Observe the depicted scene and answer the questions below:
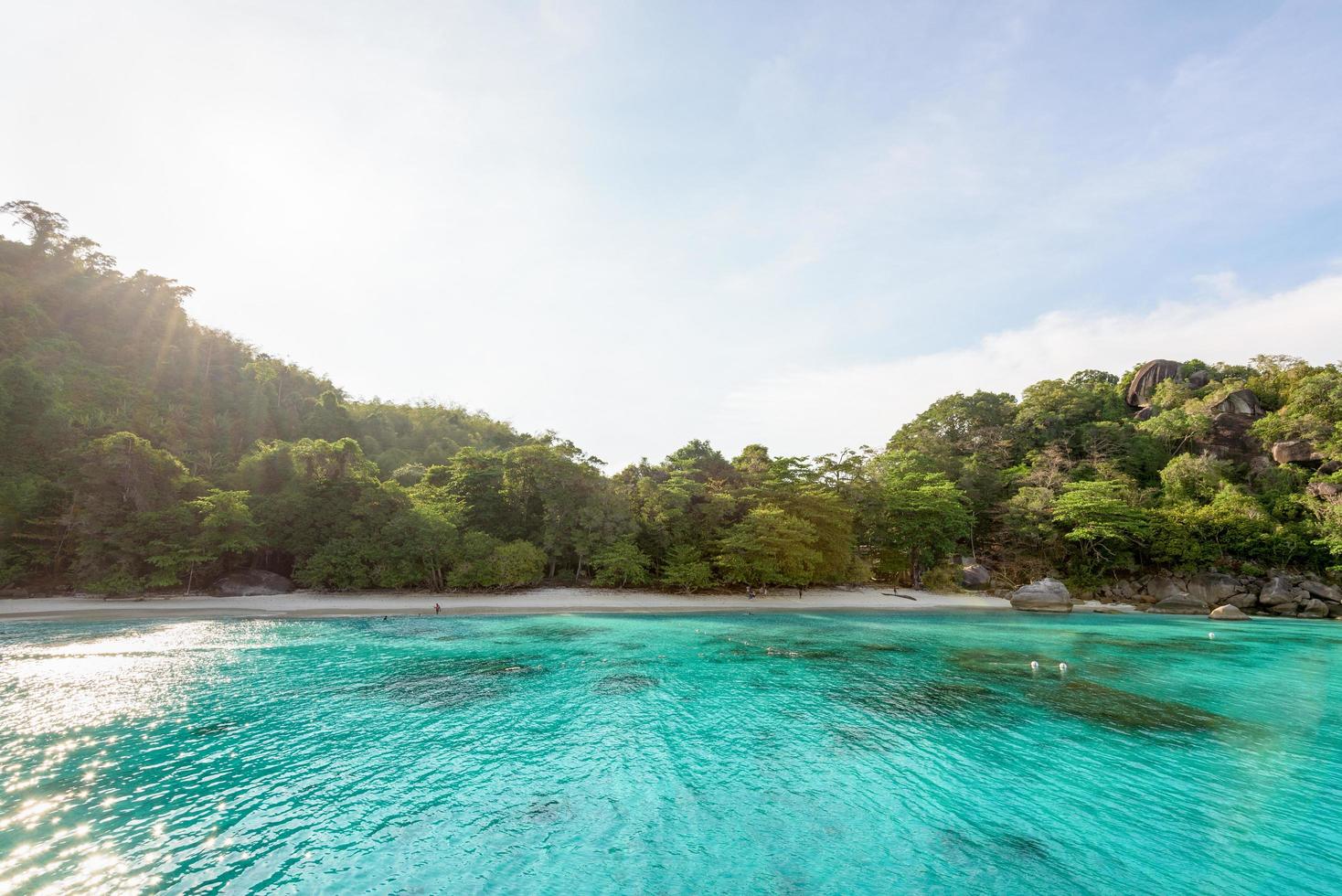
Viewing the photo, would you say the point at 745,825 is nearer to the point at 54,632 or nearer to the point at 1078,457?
the point at 54,632

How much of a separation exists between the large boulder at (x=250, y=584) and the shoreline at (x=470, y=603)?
78cm

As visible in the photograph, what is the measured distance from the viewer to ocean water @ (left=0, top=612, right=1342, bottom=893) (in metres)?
6.77

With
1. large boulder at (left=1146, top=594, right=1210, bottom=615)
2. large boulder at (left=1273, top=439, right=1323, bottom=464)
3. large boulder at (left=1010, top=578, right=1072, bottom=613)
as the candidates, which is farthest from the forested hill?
large boulder at (left=1010, top=578, right=1072, bottom=613)

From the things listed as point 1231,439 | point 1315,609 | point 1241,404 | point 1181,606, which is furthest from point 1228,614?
point 1241,404

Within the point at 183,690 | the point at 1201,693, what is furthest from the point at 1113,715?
the point at 183,690

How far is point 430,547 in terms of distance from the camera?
31875 mm

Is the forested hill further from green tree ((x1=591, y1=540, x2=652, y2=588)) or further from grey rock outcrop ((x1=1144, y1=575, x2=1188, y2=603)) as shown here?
grey rock outcrop ((x1=1144, y1=575, x2=1188, y2=603))

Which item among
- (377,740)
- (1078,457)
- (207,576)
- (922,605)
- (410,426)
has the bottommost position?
(922,605)

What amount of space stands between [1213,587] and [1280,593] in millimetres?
3069

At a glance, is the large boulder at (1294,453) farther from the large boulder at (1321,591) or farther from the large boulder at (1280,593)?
the large boulder at (1280,593)

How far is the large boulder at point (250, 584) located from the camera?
3042cm

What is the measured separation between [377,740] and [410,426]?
54.9 metres

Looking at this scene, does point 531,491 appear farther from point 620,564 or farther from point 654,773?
point 654,773

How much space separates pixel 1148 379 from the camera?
2126 inches
